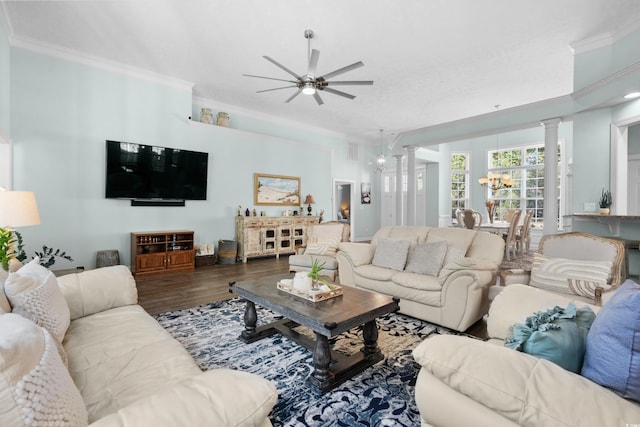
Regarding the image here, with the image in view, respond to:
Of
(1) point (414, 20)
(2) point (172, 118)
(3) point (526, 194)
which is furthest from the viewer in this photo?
(3) point (526, 194)

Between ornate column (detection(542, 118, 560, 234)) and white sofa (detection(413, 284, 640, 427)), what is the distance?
4.57 metres

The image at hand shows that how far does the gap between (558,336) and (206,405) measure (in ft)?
4.19

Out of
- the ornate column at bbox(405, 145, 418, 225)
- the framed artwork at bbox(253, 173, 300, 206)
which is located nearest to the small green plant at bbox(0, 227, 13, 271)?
the framed artwork at bbox(253, 173, 300, 206)

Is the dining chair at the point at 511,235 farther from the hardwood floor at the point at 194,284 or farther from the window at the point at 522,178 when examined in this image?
the hardwood floor at the point at 194,284

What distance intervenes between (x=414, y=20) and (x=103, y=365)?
4244 millimetres

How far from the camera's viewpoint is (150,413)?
777 millimetres

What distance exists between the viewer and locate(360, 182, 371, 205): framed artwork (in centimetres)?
957

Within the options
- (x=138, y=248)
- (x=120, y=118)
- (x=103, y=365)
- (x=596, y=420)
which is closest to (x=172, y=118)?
(x=120, y=118)

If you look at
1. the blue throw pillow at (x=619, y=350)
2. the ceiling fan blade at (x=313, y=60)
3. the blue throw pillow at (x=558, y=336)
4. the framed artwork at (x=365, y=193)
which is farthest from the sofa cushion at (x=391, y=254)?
the framed artwork at (x=365, y=193)

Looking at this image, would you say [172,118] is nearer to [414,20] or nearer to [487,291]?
[414,20]

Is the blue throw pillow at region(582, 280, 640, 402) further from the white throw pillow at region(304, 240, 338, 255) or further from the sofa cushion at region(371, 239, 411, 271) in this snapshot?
the white throw pillow at region(304, 240, 338, 255)

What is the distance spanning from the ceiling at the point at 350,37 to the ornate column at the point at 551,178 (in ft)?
3.15

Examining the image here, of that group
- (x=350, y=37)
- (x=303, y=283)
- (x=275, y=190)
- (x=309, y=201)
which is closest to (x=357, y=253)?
(x=303, y=283)

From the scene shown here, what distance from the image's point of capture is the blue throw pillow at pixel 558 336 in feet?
3.71
